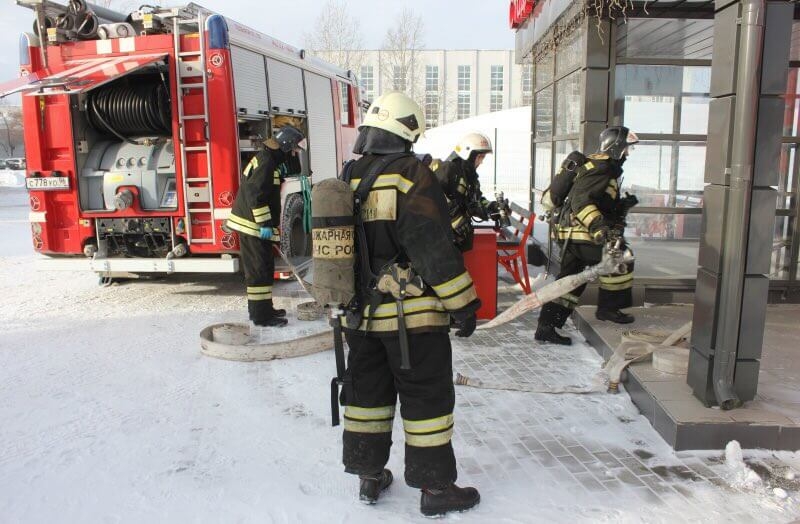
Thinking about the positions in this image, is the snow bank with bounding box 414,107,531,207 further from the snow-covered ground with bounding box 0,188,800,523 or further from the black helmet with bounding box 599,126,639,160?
the snow-covered ground with bounding box 0,188,800,523

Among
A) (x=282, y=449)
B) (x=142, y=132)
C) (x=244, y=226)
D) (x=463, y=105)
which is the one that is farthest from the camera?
(x=463, y=105)

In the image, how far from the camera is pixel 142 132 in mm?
7484

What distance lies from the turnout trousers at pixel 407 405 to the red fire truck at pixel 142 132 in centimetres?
410

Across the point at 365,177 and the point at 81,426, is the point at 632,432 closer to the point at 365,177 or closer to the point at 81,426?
the point at 365,177

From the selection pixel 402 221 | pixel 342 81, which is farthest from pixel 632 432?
pixel 342 81

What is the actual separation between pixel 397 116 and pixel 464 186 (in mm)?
2801

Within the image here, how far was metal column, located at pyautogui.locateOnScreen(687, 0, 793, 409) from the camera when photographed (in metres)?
3.45

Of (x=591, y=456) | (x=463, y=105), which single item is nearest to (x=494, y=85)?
(x=463, y=105)

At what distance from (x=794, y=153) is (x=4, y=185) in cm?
3211

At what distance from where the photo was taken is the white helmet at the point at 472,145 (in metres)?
6.15

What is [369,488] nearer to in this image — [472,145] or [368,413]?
[368,413]

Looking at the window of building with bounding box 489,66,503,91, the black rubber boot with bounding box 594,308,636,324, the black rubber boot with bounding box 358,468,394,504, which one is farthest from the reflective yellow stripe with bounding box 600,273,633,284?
the window of building with bounding box 489,66,503,91

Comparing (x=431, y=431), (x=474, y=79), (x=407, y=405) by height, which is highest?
(x=474, y=79)

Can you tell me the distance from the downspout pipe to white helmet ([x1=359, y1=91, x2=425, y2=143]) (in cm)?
180
